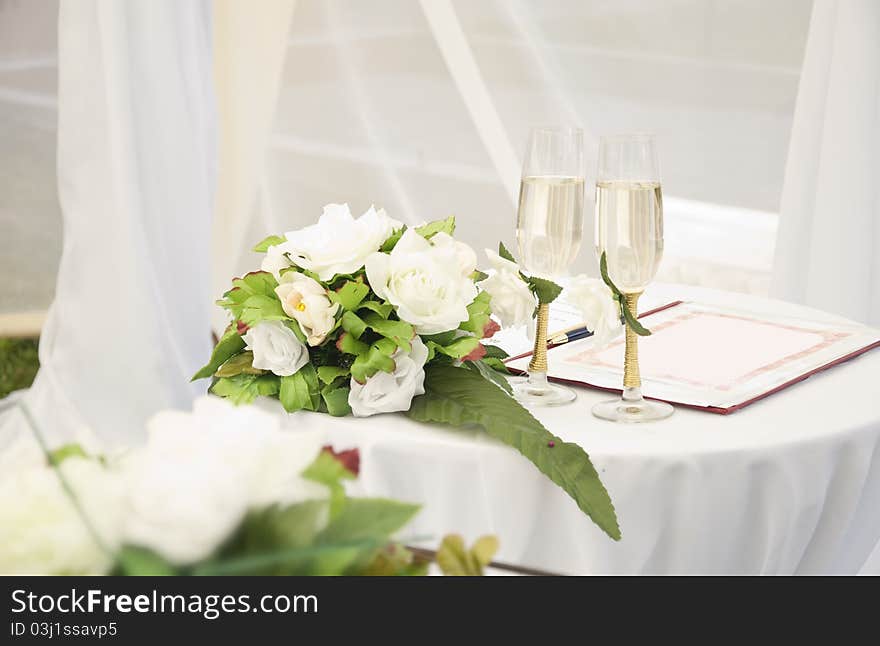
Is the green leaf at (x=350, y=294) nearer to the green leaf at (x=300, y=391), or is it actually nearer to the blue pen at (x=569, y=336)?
the green leaf at (x=300, y=391)

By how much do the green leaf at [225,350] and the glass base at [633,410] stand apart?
0.45 meters

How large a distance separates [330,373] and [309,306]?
0.10m

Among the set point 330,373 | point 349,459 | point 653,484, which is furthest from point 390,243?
point 349,459

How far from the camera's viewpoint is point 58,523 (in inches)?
20.0

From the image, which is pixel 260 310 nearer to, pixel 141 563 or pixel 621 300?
pixel 621 300

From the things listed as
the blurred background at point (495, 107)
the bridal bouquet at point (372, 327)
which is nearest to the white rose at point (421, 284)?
the bridal bouquet at point (372, 327)

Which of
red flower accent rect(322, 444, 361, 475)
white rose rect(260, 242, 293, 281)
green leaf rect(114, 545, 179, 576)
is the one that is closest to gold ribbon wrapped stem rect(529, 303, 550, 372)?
white rose rect(260, 242, 293, 281)

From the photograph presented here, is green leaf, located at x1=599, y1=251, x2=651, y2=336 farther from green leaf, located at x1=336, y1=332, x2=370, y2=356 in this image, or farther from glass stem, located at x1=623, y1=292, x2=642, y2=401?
green leaf, located at x1=336, y1=332, x2=370, y2=356
